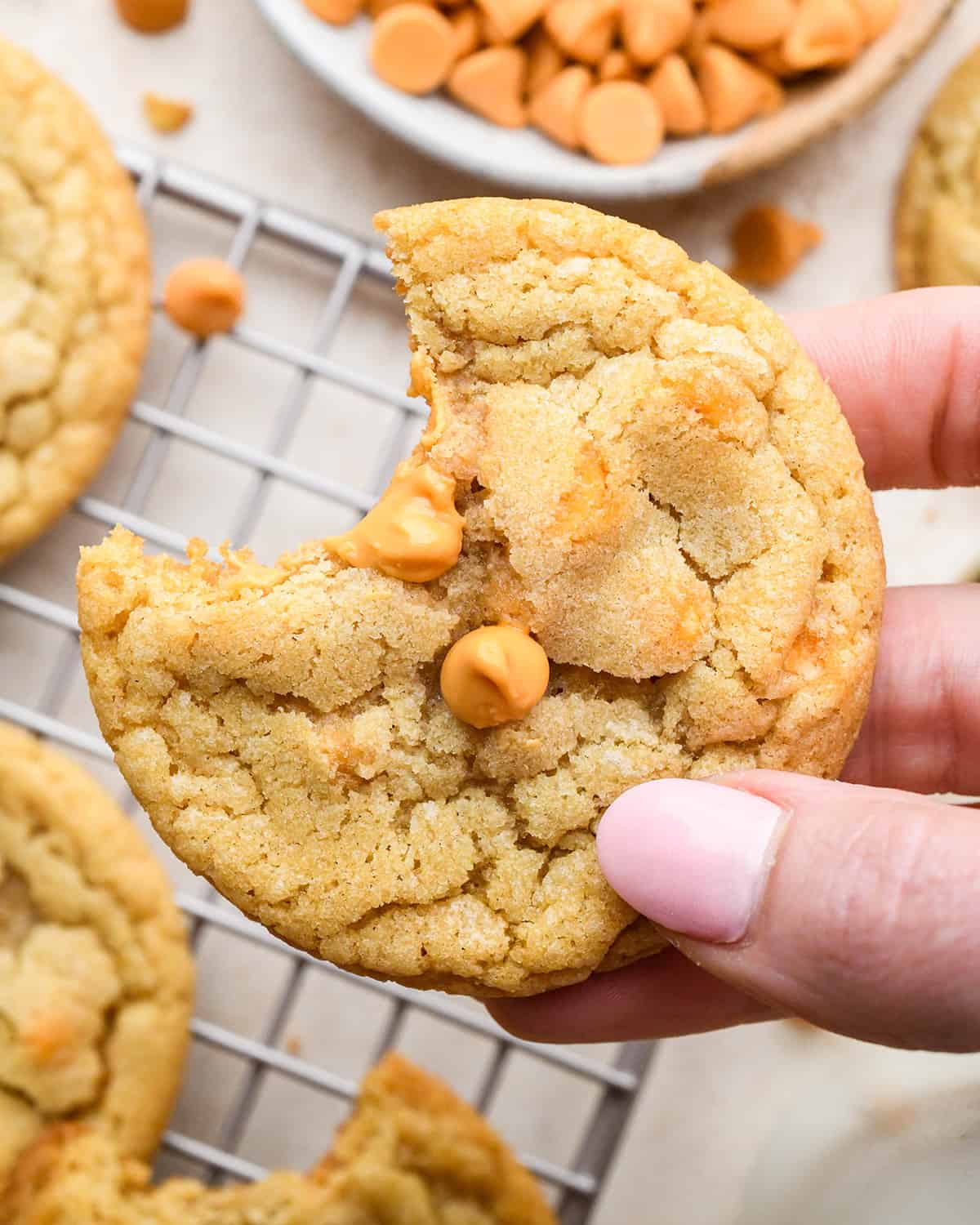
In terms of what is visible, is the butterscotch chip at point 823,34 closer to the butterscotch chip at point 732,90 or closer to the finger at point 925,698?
the butterscotch chip at point 732,90

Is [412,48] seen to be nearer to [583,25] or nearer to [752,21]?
[583,25]

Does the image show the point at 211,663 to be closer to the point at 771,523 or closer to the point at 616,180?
the point at 771,523

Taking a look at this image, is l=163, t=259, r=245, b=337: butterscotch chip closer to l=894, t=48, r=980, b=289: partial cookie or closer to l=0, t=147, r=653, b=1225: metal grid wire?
l=0, t=147, r=653, b=1225: metal grid wire

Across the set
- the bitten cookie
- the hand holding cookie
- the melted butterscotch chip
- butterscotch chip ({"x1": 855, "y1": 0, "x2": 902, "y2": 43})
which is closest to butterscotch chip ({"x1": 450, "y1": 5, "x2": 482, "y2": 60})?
butterscotch chip ({"x1": 855, "y1": 0, "x2": 902, "y2": 43})

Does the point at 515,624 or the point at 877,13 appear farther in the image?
the point at 877,13

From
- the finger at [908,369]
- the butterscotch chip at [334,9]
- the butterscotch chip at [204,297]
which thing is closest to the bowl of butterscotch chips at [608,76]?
the butterscotch chip at [334,9]

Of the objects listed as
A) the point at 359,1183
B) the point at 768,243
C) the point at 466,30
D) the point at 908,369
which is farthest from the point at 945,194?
the point at 359,1183
